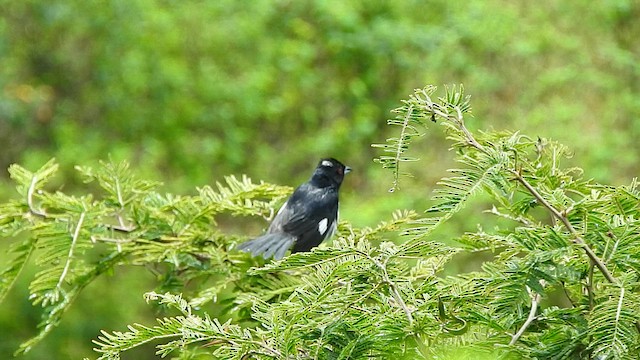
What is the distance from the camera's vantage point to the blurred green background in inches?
348

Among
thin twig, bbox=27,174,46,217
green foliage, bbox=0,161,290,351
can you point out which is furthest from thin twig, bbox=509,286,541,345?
thin twig, bbox=27,174,46,217

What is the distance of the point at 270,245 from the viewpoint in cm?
334

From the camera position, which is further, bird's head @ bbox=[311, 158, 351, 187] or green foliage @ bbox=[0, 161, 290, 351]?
bird's head @ bbox=[311, 158, 351, 187]

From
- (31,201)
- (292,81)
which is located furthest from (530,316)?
(292,81)

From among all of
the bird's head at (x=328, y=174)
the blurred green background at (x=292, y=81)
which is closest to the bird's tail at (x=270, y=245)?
the bird's head at (x=328, y=174)

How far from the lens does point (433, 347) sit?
4.53 ft

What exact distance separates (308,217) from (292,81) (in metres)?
5.84

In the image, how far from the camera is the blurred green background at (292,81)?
8852mm

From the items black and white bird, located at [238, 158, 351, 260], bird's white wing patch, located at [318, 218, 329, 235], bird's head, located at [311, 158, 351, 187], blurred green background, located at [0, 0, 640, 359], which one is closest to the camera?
black and white bird, located at [238, 158, 351, 260]

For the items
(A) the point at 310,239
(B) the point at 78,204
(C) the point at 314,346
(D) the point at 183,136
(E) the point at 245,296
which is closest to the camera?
(C) the point at 314,346

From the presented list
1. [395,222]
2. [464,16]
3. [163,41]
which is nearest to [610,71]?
[464,16]

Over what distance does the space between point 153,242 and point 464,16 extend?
25.6 feet

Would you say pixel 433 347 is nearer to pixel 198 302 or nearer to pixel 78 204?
pixel 198 302

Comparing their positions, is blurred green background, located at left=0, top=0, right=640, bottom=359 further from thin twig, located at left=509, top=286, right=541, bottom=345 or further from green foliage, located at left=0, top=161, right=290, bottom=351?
thin twig, located at left=509, top=286, right=541, bottom=345
